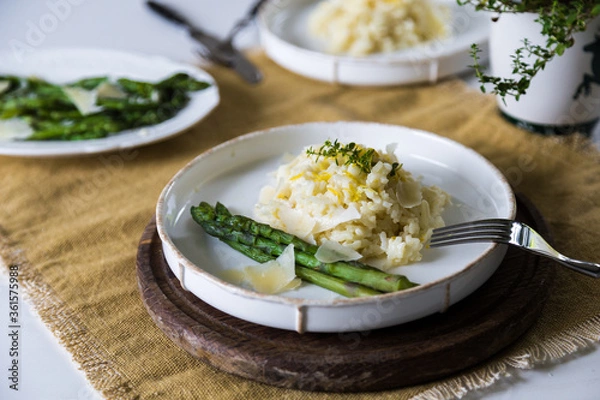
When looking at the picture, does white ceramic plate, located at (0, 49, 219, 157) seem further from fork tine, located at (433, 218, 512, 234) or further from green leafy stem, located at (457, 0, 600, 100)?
fork tine, located at (433, 218, 512, 234)

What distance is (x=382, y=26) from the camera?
4316 mm

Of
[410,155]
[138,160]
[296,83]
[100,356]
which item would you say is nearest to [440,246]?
[410,155]

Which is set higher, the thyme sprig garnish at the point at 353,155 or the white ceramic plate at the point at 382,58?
the thyme sprig garnish at the point at 353,155

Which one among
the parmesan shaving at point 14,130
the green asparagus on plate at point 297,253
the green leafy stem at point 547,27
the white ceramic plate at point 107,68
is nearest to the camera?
the green asparagus on plate at point 297,253

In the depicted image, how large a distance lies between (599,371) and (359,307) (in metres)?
0.85

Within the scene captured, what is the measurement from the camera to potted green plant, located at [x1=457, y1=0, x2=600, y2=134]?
325 cm

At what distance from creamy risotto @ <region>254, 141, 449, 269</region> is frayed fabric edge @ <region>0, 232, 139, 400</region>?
30.8 inches

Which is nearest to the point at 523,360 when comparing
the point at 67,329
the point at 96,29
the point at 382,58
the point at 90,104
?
the point at 67,329

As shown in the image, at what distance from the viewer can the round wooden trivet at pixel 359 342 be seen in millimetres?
2182

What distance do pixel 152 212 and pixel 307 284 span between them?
3.85ft

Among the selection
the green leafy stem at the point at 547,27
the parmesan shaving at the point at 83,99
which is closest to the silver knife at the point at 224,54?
the parmesan shaving at the point at 83,99

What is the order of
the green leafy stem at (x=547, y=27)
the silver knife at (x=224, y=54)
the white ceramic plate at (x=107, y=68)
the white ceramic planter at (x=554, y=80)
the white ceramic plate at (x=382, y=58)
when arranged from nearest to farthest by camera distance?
the green leafy stem at (x=547, y=27), the white ceramic planter at (x=554, y=80), the white ceramic plate at (x=107, y=68), the white ceramic plate at (x=382, y=58), the silver knife at (x=224, y=54)

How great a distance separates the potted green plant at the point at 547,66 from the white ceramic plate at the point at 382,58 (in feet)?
1.79

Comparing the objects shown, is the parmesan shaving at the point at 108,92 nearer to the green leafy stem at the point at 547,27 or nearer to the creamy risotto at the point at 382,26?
the creamy risotto at the point at 382,26
